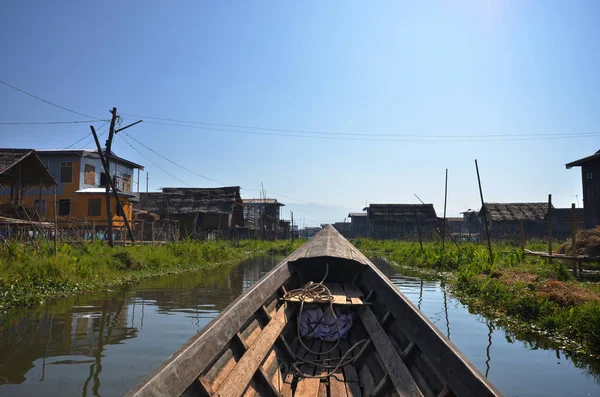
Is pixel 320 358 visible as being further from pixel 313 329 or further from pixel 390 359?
pixel 390 359

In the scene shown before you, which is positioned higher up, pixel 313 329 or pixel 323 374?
pixel 313 329

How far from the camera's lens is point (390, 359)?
3402 mm

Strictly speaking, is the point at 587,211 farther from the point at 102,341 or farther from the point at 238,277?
the point at 102,341

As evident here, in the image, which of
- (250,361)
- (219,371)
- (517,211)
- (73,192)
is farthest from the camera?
(517,211)

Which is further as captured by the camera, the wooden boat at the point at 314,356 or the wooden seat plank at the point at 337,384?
the wooden seat plank at the point at 337,384

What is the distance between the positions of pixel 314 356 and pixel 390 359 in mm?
995

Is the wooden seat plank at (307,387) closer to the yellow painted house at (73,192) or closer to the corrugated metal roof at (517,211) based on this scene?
the yellow painted house at (73,192)

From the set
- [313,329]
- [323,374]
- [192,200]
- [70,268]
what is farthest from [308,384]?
[192,200]

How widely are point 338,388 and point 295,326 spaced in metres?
1.36

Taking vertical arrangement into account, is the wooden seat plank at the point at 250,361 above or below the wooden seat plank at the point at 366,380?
above

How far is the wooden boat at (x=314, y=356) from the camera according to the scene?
101 inches

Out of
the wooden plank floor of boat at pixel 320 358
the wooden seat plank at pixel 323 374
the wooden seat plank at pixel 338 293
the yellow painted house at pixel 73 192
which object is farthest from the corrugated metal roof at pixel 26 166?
the wooden seat plank at pixel 323 374

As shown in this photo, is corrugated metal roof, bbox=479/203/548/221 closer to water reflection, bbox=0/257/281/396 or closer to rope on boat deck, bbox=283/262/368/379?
water reflection, bbox=0/257/281/396

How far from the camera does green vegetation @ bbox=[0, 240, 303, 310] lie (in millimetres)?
8586
